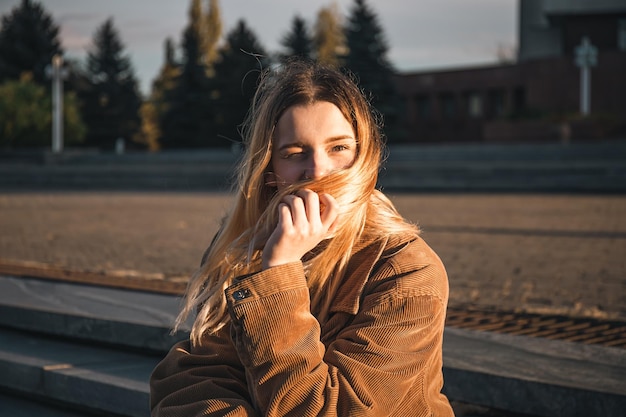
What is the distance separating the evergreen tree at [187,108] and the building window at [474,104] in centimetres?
1607

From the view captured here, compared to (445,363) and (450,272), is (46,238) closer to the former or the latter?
(450,272)

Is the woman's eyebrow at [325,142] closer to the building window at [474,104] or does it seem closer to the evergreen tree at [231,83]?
the evergreen tree at [231,83]

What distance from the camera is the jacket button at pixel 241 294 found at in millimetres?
1769

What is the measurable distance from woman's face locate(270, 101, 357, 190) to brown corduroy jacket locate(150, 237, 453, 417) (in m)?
0.25

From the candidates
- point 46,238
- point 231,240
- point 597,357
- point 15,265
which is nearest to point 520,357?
point 597,357

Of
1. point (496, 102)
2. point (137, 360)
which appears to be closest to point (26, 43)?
point (496, 102)

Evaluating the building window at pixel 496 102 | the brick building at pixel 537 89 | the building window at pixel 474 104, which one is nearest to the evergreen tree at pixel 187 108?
the brick building at pixel 537 89

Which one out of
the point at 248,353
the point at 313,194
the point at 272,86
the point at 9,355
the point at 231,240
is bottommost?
the point at 9,355

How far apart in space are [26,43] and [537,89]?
35.7 m

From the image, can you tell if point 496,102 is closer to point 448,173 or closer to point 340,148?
point 448,173

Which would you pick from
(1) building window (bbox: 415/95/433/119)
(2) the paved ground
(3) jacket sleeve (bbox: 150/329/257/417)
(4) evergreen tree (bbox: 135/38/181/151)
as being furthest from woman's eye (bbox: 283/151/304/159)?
(4) evergreen tree (bbox: 135/38/181/151)

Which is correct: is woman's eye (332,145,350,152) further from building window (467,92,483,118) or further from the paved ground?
building window (467,92,483,118)

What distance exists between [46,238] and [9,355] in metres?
5.97

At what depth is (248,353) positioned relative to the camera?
1.76m
